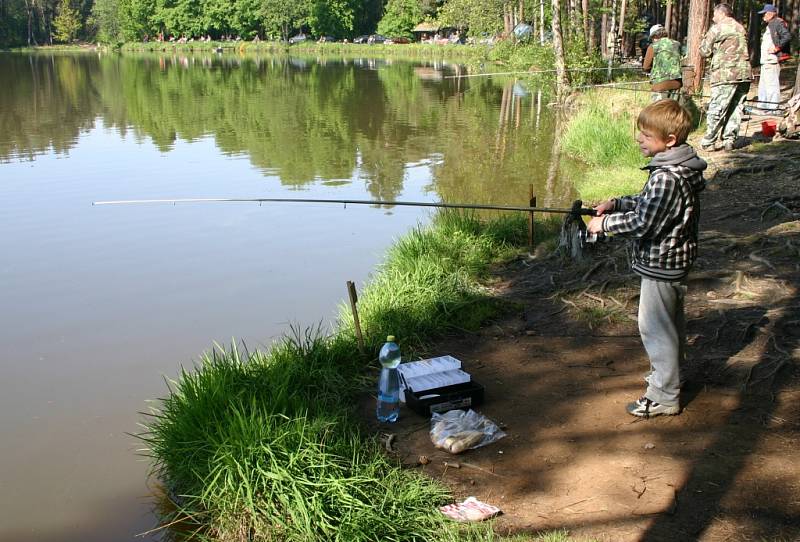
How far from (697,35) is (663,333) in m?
12.5

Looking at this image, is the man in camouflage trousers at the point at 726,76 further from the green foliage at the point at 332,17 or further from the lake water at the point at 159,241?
the green foliage at the point at 332,17

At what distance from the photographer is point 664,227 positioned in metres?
4.05

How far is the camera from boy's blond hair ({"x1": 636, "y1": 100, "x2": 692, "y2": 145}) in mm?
3980

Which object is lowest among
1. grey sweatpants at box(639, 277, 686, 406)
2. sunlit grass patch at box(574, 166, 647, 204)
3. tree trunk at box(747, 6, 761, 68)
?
sunlit grass patch at box(574, 166, 647, 204)

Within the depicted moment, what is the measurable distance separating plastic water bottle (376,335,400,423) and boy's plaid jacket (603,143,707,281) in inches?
59.4

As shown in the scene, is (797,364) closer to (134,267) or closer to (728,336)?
(728,336)

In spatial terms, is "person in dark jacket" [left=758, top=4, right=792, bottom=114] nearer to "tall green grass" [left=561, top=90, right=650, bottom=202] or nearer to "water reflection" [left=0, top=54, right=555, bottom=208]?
"tall green grass" [left=561, top=90, right=650, bottom=202]

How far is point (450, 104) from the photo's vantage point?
2619 centimetres

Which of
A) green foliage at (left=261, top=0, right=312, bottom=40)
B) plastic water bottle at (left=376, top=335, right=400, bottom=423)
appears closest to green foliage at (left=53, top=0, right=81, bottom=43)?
green foliage at (left=261, top=0, right=312, bottom=40)

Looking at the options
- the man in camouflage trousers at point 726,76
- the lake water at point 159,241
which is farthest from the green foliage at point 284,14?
the man in camouflage trousers at point 726,76

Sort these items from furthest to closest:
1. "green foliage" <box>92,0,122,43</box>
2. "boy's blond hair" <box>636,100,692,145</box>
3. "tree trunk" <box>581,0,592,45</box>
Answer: "green foliage" <box>92,0,122,43</box> → "tree trunk" <box>581,0,592,45</box> → "boy's blond hair" <box>636,100,692,145</box>

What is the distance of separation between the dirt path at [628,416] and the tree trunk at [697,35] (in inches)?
344

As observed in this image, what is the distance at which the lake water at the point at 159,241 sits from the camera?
5.39m

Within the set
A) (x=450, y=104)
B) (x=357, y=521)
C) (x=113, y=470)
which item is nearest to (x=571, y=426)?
(x=357, y=521)
